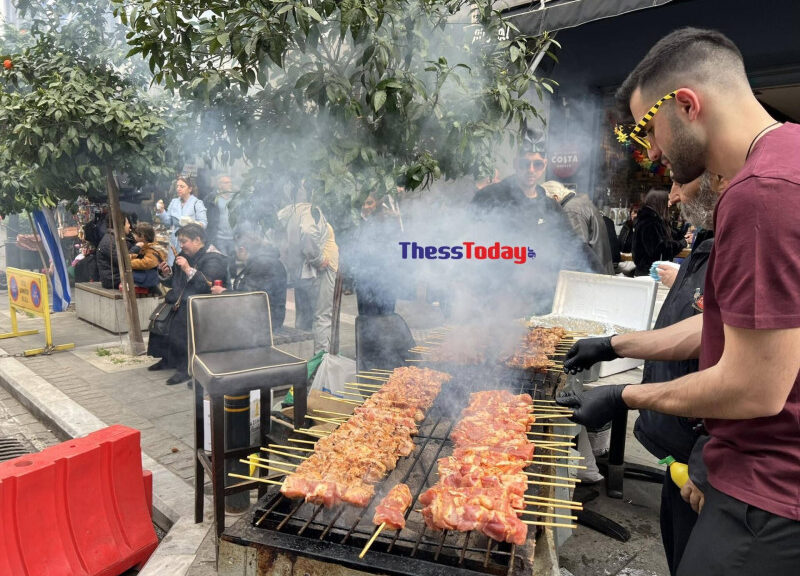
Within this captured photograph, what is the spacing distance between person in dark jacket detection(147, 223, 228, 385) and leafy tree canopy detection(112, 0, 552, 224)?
2.60m

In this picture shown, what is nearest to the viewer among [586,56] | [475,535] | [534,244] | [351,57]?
[475,535]

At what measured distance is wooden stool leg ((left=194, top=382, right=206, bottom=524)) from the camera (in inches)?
157

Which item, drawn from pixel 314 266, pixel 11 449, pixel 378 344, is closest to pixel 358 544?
pixel 378 344

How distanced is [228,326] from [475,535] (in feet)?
8.69

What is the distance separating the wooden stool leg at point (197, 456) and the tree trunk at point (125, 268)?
16.4 ft

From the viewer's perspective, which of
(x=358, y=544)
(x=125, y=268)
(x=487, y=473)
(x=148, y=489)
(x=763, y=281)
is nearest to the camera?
(x=763, y=281)

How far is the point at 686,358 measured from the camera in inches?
112

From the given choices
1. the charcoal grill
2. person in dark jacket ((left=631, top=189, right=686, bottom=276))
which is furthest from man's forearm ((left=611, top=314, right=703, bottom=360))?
person in dark jacket ((left=631, top=189, right=686, bottom=276))

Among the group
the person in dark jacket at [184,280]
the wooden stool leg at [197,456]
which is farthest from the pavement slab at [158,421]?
the person in dark jacket at [184,280]

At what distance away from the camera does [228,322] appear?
4.35 meters

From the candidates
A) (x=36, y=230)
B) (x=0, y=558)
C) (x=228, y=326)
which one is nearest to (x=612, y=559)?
(x=228, y=326)

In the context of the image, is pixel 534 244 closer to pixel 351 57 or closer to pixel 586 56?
pixel 351 57

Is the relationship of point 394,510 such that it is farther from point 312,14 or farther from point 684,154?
point 312,14

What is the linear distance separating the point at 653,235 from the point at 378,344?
4.61 metres
